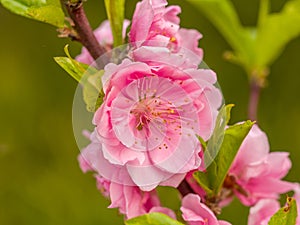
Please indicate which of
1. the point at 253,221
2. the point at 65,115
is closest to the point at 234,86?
the point at 65,115

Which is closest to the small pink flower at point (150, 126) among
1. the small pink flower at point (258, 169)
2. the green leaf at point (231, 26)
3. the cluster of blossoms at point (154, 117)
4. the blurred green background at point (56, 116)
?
the cluster of blossoms at point (154, 117)

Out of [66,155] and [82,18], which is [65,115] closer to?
[66,155]

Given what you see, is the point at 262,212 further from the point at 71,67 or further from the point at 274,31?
the point at 274,31

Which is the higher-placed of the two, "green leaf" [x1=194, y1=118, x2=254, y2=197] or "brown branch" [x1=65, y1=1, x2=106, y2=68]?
"brown branch" [x1=65, y1=1, x2=106, y2=68]

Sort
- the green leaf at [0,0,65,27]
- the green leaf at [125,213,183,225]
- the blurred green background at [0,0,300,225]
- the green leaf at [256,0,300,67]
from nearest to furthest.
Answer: the green leaf at [125,213,183,225] < the green leaf at [0,0,65,27] < the green leaf at [256,0,300,67] < the blurred green background at [0,0,300,225]

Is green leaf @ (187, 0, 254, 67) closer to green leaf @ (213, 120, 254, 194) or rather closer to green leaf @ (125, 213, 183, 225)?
green leaf @ (213, 120, 254, 194)

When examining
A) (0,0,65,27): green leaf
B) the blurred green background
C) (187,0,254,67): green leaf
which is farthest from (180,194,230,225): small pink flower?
the blurred green background

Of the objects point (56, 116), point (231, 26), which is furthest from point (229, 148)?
point (56, 116)
